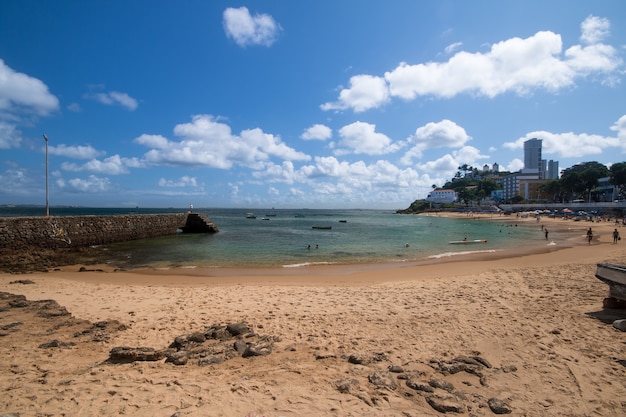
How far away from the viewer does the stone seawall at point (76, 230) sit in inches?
779

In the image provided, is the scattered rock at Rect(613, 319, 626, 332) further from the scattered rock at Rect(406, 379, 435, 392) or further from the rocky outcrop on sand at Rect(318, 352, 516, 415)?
the scattered rock at Rect(406, 379, 435, 392)

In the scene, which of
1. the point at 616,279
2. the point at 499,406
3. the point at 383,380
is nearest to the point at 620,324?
the point at 616,279

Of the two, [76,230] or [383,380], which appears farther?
[76,230]

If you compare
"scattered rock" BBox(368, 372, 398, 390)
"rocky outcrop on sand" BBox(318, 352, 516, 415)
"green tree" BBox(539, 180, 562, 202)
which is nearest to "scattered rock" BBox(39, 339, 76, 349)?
"rocky outcrop on sand" BBox(318, 352, 516, 415)

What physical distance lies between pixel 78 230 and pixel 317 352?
27295 millimetres

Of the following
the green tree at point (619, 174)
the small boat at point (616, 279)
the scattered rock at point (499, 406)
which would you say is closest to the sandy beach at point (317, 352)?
the scattered rock at point (499, 406)

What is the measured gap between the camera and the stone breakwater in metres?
19.8

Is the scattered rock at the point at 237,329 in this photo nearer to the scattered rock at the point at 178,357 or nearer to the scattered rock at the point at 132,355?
the scattered rock at the point at 178,357

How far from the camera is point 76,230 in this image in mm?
24438

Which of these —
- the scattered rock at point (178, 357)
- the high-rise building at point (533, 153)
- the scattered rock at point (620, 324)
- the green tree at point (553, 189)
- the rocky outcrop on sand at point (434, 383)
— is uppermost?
the high-rise building at point (533, 153)

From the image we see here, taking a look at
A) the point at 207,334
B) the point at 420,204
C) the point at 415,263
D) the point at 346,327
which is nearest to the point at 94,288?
the point at 207,334

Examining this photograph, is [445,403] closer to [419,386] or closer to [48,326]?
[419,386]

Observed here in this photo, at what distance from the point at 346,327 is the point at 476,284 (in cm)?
675

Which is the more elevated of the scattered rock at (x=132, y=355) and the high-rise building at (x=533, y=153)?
the high-rise building at (x=533, y=153)
